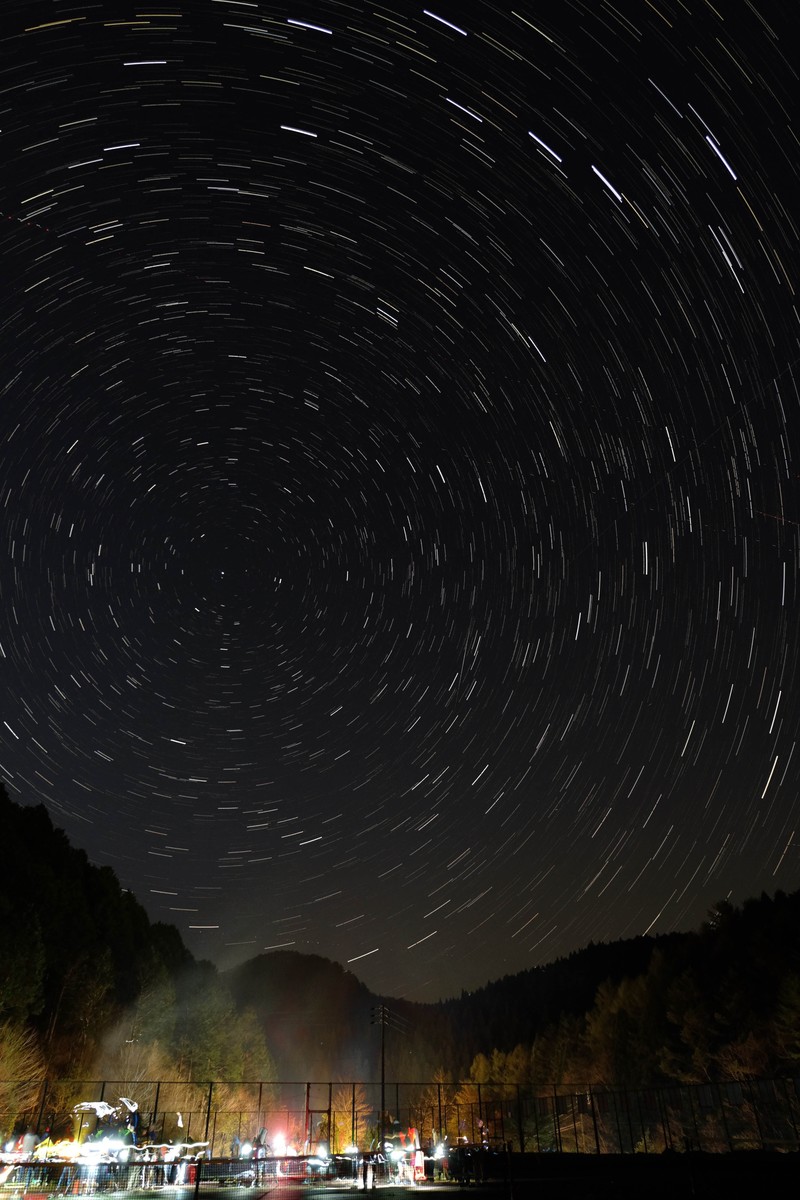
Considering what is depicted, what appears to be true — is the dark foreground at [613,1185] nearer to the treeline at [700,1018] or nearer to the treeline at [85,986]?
the treeline at [85,986]

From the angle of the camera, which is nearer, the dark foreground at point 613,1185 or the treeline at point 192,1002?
the dark foreground at point 613,1185

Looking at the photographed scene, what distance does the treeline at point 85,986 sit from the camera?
30.5m

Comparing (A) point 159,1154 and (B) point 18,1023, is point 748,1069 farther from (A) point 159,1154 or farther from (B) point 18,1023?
(B) point 18,1023

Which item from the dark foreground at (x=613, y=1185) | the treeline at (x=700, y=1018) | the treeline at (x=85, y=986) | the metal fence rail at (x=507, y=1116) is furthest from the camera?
the treeline at (x=700, y=1018)

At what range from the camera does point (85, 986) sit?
37.2 m

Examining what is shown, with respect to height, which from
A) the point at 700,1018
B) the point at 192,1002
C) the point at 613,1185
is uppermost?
the point at 192,1002

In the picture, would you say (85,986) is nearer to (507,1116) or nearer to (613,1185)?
(613,1185)

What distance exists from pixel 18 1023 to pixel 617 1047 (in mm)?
41669

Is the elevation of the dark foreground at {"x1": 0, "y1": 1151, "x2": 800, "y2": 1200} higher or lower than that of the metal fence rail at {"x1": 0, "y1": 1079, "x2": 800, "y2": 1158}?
lower

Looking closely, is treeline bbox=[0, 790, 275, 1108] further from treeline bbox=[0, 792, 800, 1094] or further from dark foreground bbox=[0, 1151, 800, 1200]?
dark foreground bbox=[0, 1151, 800, 1200]

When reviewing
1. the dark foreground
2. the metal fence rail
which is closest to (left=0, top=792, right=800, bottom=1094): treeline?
the metal fence rail

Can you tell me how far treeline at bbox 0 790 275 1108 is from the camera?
1203 inches

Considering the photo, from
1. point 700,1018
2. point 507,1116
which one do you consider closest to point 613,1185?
point 700,1018

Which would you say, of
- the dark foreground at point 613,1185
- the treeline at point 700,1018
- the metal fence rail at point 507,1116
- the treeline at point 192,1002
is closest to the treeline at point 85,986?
the treeline at point 192,1002
